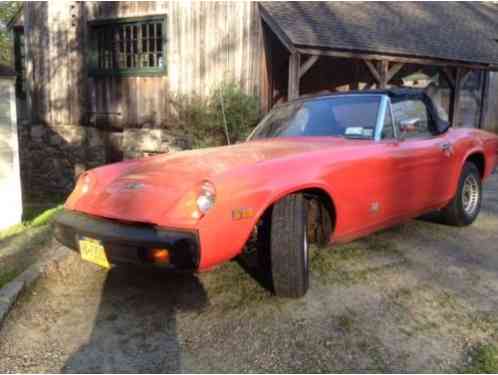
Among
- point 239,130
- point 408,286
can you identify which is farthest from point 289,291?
point 239,130

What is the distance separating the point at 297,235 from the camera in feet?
9.23

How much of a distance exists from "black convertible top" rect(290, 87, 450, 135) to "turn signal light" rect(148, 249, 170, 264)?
2464mm

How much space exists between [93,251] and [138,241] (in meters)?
0.44

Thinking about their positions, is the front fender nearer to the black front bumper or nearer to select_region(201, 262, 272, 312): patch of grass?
the black front bumper

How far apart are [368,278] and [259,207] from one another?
133cm

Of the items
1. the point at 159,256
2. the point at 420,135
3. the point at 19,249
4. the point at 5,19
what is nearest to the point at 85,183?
the point at 159,256

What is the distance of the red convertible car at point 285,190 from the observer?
2.54m

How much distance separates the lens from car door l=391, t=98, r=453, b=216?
374 cm

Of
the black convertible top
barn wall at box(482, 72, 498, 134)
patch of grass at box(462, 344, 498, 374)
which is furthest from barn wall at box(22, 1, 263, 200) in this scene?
barn wall at box(482, 72, 498, 134)

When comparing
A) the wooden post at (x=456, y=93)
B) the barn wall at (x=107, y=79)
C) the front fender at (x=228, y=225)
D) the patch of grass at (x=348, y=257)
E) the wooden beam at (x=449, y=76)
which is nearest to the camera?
the front fender at (x=228, y=225)

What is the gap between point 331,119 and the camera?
3.96m

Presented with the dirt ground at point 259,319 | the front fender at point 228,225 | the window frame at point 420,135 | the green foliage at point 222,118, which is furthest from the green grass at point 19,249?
the green foliage at point 222,118

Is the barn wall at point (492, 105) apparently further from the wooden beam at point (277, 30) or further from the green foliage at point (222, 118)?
the green foliage at point (222, 118)

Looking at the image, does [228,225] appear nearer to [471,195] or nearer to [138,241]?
[138,241]
